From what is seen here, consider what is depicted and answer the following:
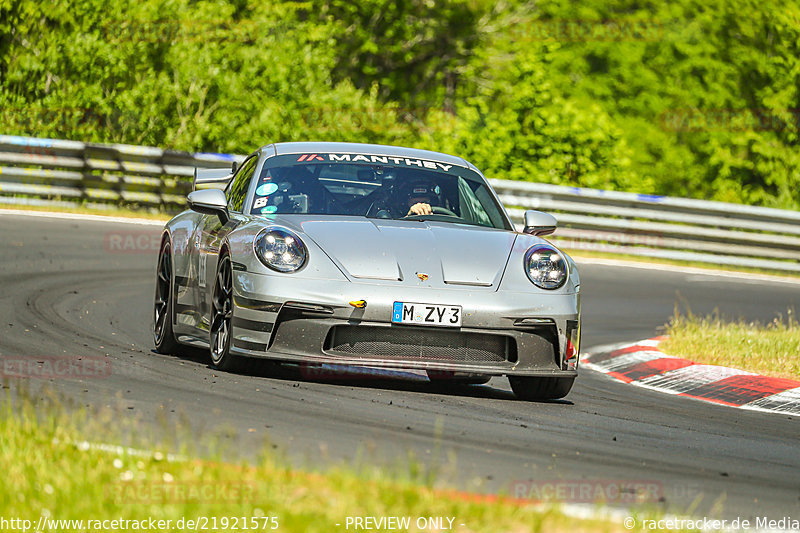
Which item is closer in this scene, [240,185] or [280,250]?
[280,250]

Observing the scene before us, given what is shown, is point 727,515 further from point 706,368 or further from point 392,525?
point 706,368

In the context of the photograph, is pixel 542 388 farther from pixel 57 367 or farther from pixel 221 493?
pixel 221 493

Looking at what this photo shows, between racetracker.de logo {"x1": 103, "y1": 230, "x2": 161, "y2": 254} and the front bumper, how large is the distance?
7.71 m

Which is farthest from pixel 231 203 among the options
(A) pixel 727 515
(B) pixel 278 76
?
(B) pixel 278 76

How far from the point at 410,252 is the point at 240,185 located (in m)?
1.86

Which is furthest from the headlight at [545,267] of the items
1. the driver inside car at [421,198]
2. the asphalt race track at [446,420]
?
the driver inside car at [421,198]

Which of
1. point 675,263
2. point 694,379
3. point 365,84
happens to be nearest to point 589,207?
point 675,263

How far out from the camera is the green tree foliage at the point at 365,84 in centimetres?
1973

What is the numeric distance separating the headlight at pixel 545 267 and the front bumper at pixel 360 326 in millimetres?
265

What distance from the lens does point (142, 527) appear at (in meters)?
3.46

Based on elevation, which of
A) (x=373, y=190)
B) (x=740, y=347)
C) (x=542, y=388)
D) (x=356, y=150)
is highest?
(x=356, y=150)

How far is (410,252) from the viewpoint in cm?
668

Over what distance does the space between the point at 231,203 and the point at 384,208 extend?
115cm

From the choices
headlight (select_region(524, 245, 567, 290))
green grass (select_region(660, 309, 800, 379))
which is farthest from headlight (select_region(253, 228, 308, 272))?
green grass (select_region(660, 309, 800, 379))
